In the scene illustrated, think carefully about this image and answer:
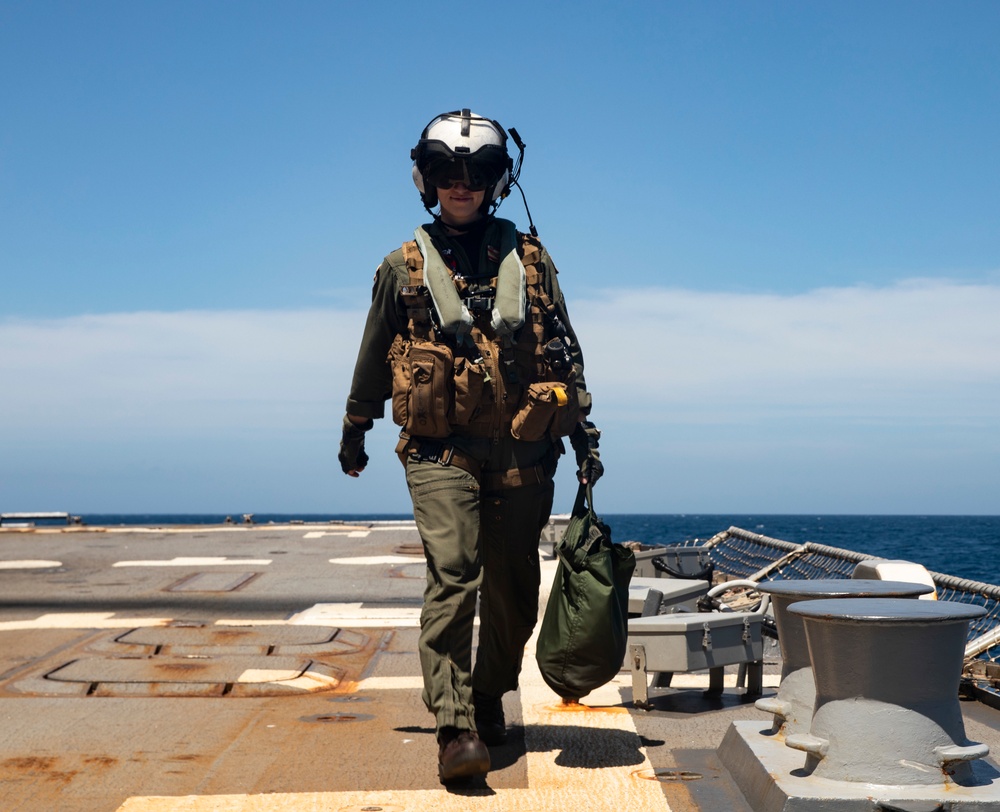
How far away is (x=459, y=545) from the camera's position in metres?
4.41

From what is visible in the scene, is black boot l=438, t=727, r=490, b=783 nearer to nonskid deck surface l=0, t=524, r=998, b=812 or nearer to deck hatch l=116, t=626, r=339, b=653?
nonskid deck surface l=0, t=524, r=998, b=812

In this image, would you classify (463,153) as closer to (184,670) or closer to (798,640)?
(798,640)

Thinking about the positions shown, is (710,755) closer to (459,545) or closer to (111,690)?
(459,545)

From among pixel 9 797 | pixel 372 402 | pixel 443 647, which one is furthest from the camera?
pixel 372 402

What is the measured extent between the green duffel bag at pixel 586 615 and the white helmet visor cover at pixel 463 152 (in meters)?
1.45

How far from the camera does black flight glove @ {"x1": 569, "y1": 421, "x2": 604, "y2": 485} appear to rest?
16.3 feet

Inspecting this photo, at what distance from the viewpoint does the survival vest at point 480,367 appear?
4.52 m

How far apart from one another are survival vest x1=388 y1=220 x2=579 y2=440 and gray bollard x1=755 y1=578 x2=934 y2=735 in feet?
3.60

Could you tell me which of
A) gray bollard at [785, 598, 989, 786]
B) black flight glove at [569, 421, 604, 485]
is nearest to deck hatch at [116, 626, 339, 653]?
black flight glove at [569, 421, 604, 485]

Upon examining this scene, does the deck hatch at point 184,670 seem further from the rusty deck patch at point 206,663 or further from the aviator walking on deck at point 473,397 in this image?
the aviator walking on deck at point 473,397

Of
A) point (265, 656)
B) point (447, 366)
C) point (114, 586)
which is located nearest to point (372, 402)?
point (447, 366)

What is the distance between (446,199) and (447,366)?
2.60 ft

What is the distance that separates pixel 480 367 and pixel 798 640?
154cm

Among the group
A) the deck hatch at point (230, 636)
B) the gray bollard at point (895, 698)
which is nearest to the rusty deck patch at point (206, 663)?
the deck hatch at point (230, 636)
